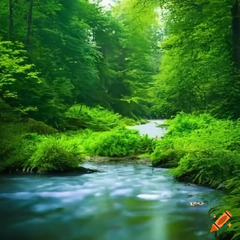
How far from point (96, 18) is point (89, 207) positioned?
23952 millimetres

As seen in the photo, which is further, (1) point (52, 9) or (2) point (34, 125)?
(1) point (52, 9)

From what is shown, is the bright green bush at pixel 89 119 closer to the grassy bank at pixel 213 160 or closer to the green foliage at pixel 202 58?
the green foliage at pixel 202 58

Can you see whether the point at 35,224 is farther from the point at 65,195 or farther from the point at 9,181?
the point at 9,181

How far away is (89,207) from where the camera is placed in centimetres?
756

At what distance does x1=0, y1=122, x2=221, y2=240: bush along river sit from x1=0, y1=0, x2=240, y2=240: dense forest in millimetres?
672

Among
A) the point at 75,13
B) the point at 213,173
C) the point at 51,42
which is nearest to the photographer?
the point at 213,173

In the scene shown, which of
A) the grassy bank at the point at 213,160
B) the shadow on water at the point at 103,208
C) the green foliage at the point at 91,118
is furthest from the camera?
Answer: the green foliage at the point at 91,118

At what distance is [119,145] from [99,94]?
16516 mm

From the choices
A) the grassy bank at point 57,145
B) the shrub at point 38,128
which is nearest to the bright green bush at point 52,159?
the grassy bank at point 57,145

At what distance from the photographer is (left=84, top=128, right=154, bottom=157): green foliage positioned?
14.6 m

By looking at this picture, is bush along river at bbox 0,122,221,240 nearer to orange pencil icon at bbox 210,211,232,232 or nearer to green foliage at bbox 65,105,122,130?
orange pencil icon at bbox 210,211,232,232

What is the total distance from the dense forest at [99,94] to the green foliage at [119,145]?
39 millimetres

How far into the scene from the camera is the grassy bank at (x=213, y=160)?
641 cm

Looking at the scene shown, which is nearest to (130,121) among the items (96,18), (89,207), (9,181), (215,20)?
(96,18)
